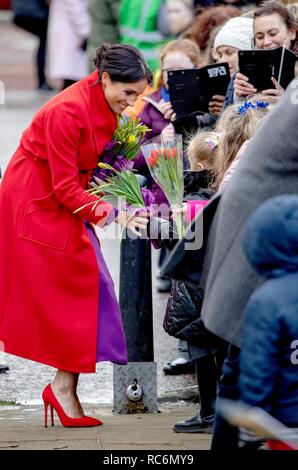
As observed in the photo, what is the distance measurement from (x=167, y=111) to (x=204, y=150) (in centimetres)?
144

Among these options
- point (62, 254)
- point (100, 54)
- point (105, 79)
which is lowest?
point (62, 254)

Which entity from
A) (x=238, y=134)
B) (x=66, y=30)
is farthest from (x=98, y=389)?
(x=66, y=30)

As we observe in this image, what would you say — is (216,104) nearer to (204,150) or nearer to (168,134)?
(168,134)

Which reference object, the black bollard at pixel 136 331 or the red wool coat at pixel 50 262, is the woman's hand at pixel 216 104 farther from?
the red wool coat at pixel 50 262

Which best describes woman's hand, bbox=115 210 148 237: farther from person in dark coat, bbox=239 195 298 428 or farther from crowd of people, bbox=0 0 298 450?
person in dark coat, bbox=239 195 298 428

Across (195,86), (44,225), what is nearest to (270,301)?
(44,225)

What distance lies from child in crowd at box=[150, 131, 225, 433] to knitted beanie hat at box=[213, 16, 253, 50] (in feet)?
4.38

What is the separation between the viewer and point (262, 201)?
4.33 meters

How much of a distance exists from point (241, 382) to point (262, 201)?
701 millimetres

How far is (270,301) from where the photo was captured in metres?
3.81

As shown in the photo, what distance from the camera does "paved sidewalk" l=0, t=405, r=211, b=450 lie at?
5488 millimetres

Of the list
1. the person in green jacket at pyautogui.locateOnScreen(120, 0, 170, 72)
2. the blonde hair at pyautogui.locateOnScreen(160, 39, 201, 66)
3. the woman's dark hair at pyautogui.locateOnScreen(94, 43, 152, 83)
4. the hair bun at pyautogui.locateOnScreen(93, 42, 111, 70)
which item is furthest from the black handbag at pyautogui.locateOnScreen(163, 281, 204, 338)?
the person in green jacket at pyautogui.locateOnScreen(120, 0, 170, 72)

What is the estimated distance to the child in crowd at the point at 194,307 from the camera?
18.3 ft
